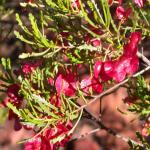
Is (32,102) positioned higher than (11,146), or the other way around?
(32,102)

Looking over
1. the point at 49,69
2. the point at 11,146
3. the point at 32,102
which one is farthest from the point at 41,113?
the point at 11,146

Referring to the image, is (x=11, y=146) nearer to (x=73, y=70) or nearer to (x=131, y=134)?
(x=131, y=134)

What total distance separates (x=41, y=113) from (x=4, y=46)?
469cm

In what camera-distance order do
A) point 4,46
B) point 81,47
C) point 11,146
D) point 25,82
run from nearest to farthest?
point 81,47, point 25,82, point 11,146, point 4,46

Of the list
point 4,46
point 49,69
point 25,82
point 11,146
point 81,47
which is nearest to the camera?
point 81,47

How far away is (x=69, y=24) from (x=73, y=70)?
187 millimetres

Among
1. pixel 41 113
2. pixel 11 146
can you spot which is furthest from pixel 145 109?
pixel 11 146

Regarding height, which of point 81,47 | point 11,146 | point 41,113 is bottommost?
point 11,146

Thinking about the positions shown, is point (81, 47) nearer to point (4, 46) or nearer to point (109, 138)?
point (109, 138)

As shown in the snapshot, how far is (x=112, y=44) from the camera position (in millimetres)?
1462

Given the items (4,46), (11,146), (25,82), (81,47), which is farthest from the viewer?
(4,46)

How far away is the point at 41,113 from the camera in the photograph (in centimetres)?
155

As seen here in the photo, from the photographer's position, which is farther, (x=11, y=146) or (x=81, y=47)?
(x=11, y=146)

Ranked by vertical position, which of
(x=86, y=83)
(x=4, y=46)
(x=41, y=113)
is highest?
(x=86, y=83)
